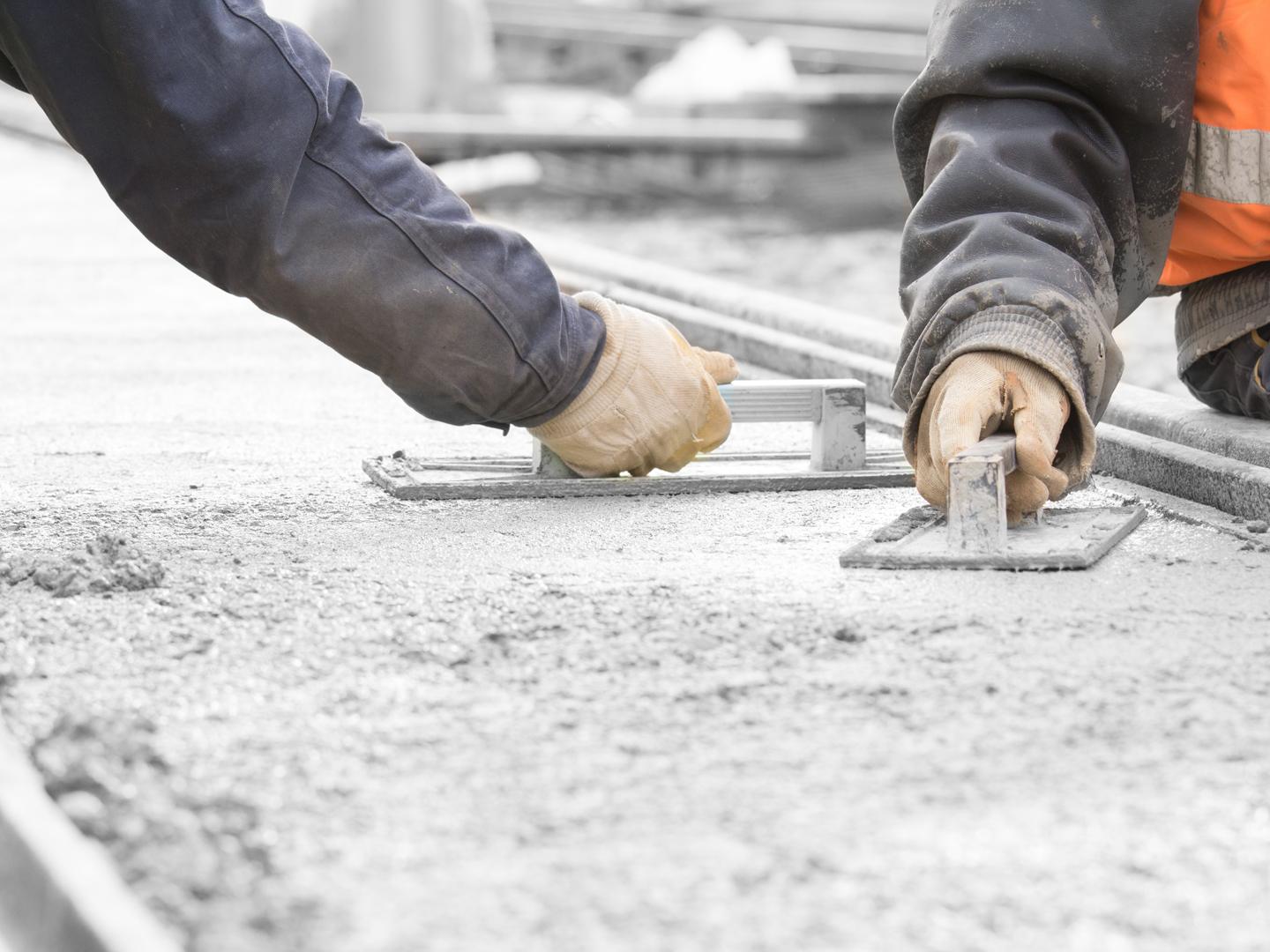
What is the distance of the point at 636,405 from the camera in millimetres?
2305

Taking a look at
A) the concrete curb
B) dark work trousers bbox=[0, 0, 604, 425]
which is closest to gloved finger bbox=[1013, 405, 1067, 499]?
dark work trousers bbox=[0, 0, 604, 425]

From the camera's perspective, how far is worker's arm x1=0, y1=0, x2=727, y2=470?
6.57 feet

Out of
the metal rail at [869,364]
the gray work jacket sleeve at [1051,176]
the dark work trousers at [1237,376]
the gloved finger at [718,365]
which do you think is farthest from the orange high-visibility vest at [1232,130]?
the gloved finger at [718,365]

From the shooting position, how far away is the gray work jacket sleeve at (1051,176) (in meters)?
2.07

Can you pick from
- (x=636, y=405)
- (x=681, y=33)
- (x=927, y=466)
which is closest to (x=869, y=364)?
(x=636, y=405)

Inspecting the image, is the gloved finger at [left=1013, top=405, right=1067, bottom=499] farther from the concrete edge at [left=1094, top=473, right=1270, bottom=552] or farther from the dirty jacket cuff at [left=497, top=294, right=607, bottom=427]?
the dirty jacket cuff at [left=497, top=294, right=607, bottom=427]

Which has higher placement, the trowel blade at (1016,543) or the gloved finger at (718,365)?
the gloved finger at (718,365)

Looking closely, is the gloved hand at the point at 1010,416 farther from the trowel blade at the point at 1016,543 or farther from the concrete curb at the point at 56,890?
the concrete curb at the point at 56,890

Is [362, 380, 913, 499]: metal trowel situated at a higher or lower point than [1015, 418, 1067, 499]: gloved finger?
lower

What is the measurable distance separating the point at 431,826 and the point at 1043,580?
0.89 meters

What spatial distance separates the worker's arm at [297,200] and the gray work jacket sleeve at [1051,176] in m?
0.50

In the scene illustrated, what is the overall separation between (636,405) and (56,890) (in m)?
1.32

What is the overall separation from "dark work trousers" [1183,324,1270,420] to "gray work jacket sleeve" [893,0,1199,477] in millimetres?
290

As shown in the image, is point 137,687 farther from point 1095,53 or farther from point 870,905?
point 1095,53
